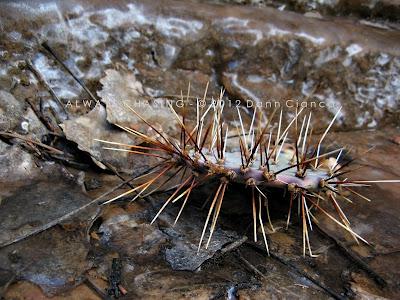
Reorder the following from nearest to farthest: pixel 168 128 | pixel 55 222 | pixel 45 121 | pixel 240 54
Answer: pixel 55 222
pixel 45 121
pixel 168 128
pixel 240 54

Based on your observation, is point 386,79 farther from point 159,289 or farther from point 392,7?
point 159,289

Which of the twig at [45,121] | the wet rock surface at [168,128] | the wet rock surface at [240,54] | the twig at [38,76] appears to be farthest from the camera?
the wet rock surface at [240,54]

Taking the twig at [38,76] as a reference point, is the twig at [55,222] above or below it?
below

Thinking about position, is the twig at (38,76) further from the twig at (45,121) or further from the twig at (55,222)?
the twig at (55,222)

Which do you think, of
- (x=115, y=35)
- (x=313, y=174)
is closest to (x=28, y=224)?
(x=313, y=174)

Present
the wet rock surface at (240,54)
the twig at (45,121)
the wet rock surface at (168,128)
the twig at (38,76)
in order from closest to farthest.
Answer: the wet rock surface at (168,128), the twig at (45,121), the twig at (38,76), the wet rock surface at (240,54)

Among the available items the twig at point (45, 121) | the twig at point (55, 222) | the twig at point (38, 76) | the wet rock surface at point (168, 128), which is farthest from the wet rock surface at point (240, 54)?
the twig at point (55, 222)

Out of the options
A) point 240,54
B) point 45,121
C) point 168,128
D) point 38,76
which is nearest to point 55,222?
point 45,121

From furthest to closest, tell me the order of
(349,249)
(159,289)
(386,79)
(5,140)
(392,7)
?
1. (392,7)
2. (386,79)
3. (5,140)
4. (349,249)
5. (159,289)

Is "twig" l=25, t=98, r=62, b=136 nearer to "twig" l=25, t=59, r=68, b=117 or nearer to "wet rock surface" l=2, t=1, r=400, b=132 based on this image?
"twig" l=25, t=59, r=68, b=117

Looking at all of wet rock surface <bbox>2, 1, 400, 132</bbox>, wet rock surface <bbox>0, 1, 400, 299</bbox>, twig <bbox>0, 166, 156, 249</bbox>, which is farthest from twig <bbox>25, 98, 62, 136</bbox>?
twig <bbox>0, 166, 156, 249</bbox>

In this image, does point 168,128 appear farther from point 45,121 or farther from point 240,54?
point 240,54
